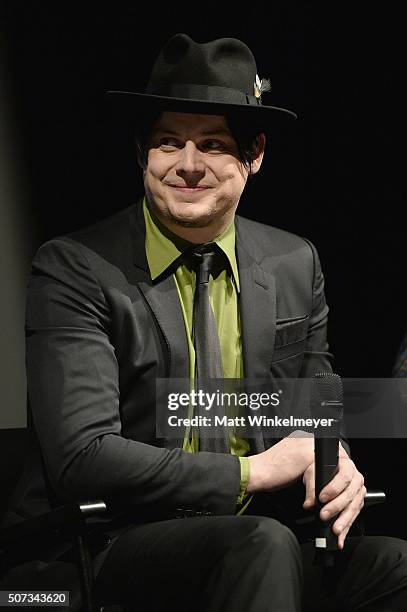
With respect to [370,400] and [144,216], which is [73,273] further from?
[370,400]

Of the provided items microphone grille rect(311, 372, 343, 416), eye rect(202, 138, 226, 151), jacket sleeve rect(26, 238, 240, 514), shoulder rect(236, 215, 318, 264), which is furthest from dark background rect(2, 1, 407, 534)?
microphone grille rect(311, 372, 343, 416)

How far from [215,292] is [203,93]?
0.50m

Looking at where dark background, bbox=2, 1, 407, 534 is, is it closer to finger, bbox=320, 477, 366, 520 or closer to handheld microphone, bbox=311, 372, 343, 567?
finger, bbox=320, 477, 366, 520

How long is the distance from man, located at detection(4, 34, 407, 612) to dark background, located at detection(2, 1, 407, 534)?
1.46ft

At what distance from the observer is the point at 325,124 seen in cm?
351

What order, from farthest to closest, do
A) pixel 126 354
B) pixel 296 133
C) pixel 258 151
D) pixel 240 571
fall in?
1. pixel 296 133
2. pixel 258 151
3. pixel 126 354
4. pixel 240 571

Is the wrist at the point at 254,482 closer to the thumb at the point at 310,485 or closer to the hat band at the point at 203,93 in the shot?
the thumb at the point at 310,485

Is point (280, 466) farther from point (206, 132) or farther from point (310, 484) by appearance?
point (206, 132)

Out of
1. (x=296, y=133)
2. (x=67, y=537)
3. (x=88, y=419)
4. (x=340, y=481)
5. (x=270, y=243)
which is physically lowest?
(x=67, y=537)

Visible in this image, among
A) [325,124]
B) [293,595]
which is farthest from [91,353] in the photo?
[325,124]

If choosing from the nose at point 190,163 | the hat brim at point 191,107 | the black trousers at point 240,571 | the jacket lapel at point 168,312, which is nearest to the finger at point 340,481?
the black trousers at point 240,571

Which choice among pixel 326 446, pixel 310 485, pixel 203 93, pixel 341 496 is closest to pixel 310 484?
pixel 310 485

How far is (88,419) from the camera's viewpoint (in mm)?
2564

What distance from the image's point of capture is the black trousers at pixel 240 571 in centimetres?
224
